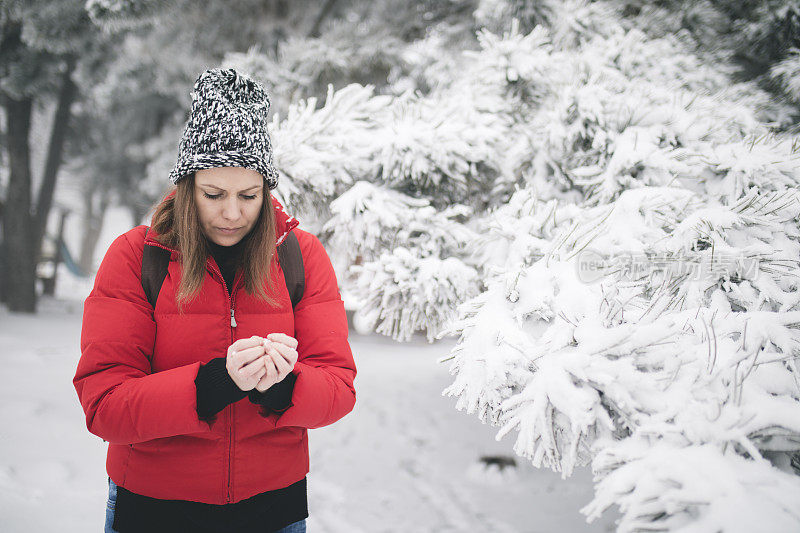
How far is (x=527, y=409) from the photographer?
0.97 metres

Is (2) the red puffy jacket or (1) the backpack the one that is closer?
(2) the red puffy jacket

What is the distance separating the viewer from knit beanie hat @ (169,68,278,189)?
1208 millimetres

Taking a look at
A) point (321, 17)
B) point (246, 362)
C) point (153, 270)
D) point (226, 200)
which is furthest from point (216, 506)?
point (321, 17)

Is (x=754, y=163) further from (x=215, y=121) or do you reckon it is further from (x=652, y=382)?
(x=215, y=121)

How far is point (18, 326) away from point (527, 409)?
851cm

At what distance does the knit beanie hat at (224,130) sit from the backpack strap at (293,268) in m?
0.22

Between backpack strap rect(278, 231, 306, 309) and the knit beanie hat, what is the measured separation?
22cm

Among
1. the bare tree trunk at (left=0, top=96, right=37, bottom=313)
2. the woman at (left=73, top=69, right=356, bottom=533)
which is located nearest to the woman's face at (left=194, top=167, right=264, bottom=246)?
the woman at (left=73, top=69, right=356, bottom=533)

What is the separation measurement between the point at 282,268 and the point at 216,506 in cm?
69

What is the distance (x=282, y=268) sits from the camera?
1334mm

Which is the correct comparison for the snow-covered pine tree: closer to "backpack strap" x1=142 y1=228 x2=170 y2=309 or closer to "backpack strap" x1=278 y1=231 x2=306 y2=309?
"backpack strap" x1=278 y1=231 x2=306 y2=309

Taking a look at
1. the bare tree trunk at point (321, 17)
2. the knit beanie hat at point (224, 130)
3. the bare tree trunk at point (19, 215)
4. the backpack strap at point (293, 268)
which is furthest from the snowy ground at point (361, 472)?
the bare tree trunk at point (321, 17)

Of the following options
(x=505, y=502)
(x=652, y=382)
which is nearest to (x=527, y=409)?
(x=652, y=382)

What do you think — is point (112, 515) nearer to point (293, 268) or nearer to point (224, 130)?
point (293, 268)
